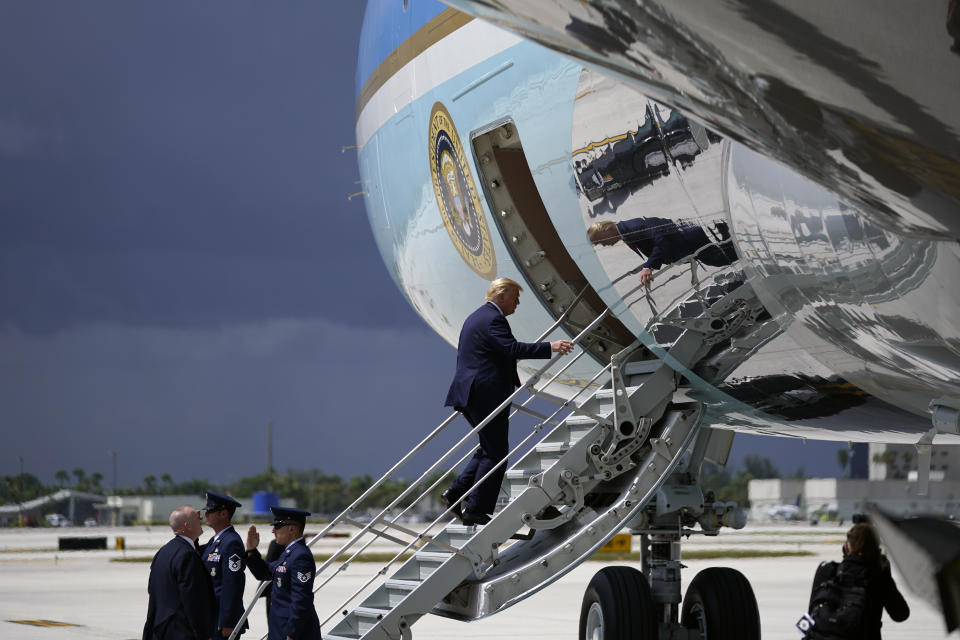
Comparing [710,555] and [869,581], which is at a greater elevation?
[869,581]

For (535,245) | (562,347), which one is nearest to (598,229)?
(562,347)

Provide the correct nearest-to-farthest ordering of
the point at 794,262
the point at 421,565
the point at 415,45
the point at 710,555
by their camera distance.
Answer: the point at 794,262, the point at 421,565, the point at 415,45, the point at 710,555

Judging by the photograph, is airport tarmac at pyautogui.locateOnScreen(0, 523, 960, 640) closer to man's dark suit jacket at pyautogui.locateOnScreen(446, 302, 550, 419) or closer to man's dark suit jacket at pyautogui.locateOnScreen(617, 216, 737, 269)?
man's dark suit jacket at pyautogui.locateOnScreen(617, 216, 737, 269)

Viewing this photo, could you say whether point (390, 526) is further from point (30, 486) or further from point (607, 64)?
point (30, 486)

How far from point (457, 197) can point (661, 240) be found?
2.42 m

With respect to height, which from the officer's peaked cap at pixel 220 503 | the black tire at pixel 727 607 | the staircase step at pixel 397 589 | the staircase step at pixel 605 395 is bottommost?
the black tire at pixel 727 607

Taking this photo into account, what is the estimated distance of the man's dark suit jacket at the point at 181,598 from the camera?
6762mm

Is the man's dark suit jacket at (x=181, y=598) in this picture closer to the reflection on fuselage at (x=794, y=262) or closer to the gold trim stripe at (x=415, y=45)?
the reflection on fuselage at (x=794, y=262)

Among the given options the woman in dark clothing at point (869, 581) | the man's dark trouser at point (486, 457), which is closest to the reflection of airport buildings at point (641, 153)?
the man's dark trouser at point (486, 457)

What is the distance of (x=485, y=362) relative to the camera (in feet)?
24.7

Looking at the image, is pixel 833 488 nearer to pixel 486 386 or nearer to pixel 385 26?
pixel 385 26

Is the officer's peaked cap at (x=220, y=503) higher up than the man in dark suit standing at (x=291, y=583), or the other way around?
the officer's peaked cap at (x=220, y=503)

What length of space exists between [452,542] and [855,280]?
4.78m

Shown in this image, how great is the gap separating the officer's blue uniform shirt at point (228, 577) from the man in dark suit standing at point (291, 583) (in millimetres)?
90
